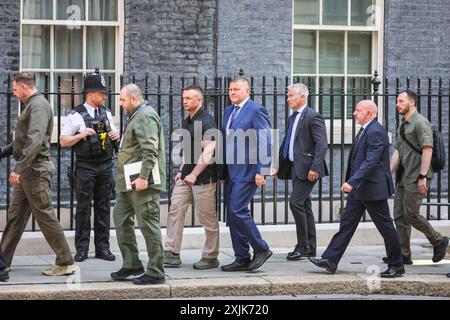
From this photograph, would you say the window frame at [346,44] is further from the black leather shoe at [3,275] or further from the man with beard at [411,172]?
the black leather shoe at [3,275]

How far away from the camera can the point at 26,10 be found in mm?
13406

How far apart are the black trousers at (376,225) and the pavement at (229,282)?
220 millimetres

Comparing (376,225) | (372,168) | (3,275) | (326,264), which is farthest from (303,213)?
(3,275)

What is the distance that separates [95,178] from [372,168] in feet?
9.87

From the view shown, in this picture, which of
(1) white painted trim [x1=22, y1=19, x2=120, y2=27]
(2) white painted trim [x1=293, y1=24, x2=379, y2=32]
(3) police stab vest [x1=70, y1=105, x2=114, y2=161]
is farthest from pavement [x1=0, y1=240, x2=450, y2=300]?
(2) white painted trim [x1=293, y1=24, x2=379, y2=32]

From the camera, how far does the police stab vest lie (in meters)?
10.7

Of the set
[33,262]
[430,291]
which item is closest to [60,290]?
[33,262]

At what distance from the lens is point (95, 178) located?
35.8 feet

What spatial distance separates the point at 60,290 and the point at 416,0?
784 centimetres

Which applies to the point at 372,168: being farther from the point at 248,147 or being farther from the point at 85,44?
the point at 85,44

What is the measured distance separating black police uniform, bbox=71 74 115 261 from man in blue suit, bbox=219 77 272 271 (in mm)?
1410

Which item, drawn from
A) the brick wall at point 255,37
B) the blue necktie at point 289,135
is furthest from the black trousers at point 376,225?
the brick wall at point 255,37

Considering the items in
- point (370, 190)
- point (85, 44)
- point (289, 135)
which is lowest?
point (370, 190)

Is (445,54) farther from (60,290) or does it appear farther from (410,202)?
(60,290)
